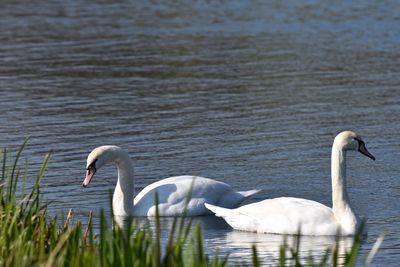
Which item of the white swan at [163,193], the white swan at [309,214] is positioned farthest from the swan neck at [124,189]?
the white swan at [309,214]

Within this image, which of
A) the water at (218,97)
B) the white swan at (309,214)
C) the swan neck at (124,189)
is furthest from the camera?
the water at (218,97)

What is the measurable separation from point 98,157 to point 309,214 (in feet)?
6.88

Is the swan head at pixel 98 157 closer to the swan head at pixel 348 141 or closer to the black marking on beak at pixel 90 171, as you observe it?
the black marking on beak at pixel 90 171

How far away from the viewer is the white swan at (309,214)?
10.2 meters

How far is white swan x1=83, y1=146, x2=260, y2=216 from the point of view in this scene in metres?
11.1

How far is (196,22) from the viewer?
25.8m

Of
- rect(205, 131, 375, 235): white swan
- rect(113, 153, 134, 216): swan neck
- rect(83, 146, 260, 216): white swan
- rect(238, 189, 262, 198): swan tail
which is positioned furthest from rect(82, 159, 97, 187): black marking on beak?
rect(238, 189, 262, 198): swan tail

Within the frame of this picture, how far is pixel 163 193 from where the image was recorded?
36.6 feet

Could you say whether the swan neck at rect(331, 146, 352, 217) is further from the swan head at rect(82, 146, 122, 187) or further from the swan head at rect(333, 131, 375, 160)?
the swan head at rect(82, 146, 122, 187)

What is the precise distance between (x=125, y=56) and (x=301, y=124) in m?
7.08

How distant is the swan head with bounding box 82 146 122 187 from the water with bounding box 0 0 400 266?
1.13 feet

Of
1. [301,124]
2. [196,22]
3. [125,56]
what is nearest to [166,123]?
[301,124]

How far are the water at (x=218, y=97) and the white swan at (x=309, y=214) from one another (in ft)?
0.53

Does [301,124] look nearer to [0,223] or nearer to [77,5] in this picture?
[0,223]
